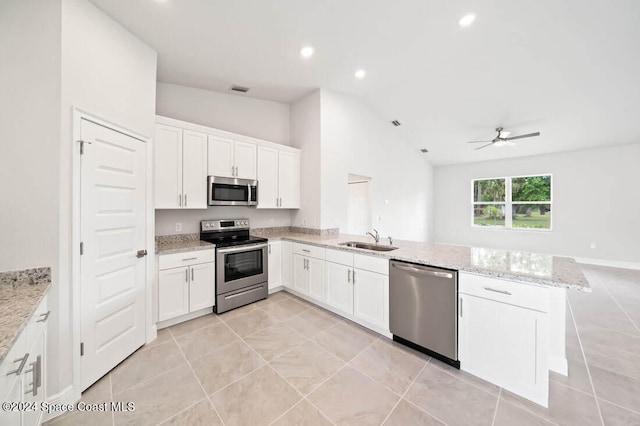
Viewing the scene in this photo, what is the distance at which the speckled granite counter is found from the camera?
275 cm

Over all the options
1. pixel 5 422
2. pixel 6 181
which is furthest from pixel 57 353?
pixel 6 181

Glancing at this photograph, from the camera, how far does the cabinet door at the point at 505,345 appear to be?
5.45 ft

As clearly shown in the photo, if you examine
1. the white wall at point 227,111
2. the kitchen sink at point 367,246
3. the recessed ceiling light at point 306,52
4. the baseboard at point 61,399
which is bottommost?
the baseboard at point 61,399

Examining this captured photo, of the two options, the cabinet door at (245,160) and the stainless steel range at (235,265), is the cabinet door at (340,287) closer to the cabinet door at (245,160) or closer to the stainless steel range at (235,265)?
the stainless steel range at (235,265)

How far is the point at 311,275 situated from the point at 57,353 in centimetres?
244

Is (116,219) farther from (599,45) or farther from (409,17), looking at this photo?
(599,45)

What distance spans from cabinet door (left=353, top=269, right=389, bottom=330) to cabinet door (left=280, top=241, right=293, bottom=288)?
4.12ft

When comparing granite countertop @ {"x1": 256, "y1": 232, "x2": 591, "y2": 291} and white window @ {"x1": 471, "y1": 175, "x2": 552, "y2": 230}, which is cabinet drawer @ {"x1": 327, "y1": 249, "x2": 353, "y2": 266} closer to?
granite countertop @ {"x1": 256, "y1": 232, "x2": 591, "y2": 291}

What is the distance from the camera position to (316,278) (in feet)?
10.9

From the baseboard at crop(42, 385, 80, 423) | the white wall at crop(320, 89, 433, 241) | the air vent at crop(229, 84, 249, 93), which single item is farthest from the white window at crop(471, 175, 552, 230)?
the baseboard at crop(42, 385, 80, 423)

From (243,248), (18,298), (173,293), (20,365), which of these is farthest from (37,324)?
(243,248)

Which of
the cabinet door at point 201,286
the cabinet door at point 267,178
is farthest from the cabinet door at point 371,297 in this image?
the cabinet door at point 267,178

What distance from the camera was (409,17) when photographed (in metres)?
2.58

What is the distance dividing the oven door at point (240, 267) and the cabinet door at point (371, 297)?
4.77 ft
